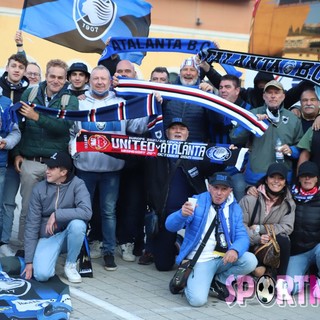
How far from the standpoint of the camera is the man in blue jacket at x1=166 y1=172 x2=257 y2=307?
7070mm

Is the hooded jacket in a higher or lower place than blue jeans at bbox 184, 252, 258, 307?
higher

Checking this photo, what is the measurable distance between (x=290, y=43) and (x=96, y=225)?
13.7 ft

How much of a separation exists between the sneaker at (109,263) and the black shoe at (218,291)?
1.21 meters

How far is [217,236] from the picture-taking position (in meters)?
7.15

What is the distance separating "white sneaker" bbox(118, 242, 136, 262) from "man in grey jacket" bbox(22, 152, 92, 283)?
1.03 metres

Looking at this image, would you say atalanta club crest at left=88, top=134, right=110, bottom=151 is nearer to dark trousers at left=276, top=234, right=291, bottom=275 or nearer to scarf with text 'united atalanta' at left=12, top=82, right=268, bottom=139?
scarf with text 'united atalanta' at left=12, top=82, right=268, bottom=139

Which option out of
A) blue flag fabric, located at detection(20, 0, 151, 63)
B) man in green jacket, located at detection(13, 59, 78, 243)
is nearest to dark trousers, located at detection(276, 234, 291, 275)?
man in green jacket, located at detection(13, 59, 78, 243)

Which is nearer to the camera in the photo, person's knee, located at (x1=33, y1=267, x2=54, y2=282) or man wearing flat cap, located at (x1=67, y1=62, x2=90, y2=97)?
person's knee, located at (x1=33, y1=267, x2=54, y2=282)

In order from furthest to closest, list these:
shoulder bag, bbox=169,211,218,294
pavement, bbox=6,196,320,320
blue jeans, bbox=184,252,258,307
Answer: shoulder bag, bbox=169,211,218,294 < blue jeans, bbox=184,252,258,307 < pavement, bbox=6,196,320,320

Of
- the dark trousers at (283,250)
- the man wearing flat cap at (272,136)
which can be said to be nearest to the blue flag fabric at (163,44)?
the man wearing flat cap at (272,136)

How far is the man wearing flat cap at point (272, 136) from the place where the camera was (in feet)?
26.0

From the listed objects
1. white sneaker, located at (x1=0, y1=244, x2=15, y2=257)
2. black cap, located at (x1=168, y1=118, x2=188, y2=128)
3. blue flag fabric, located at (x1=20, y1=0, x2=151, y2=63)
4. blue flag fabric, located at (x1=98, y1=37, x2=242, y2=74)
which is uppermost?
blue flag fabric, located at (x1=20, y1=0, x2=151, y2=63)

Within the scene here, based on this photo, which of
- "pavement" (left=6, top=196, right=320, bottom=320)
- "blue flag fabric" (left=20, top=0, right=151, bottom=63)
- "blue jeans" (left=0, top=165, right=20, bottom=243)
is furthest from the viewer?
"blue flag fabric" (left=20, top=0, right=151, bottom=63)

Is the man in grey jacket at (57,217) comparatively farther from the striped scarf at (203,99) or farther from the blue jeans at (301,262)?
the blue jeans at (301,262)
